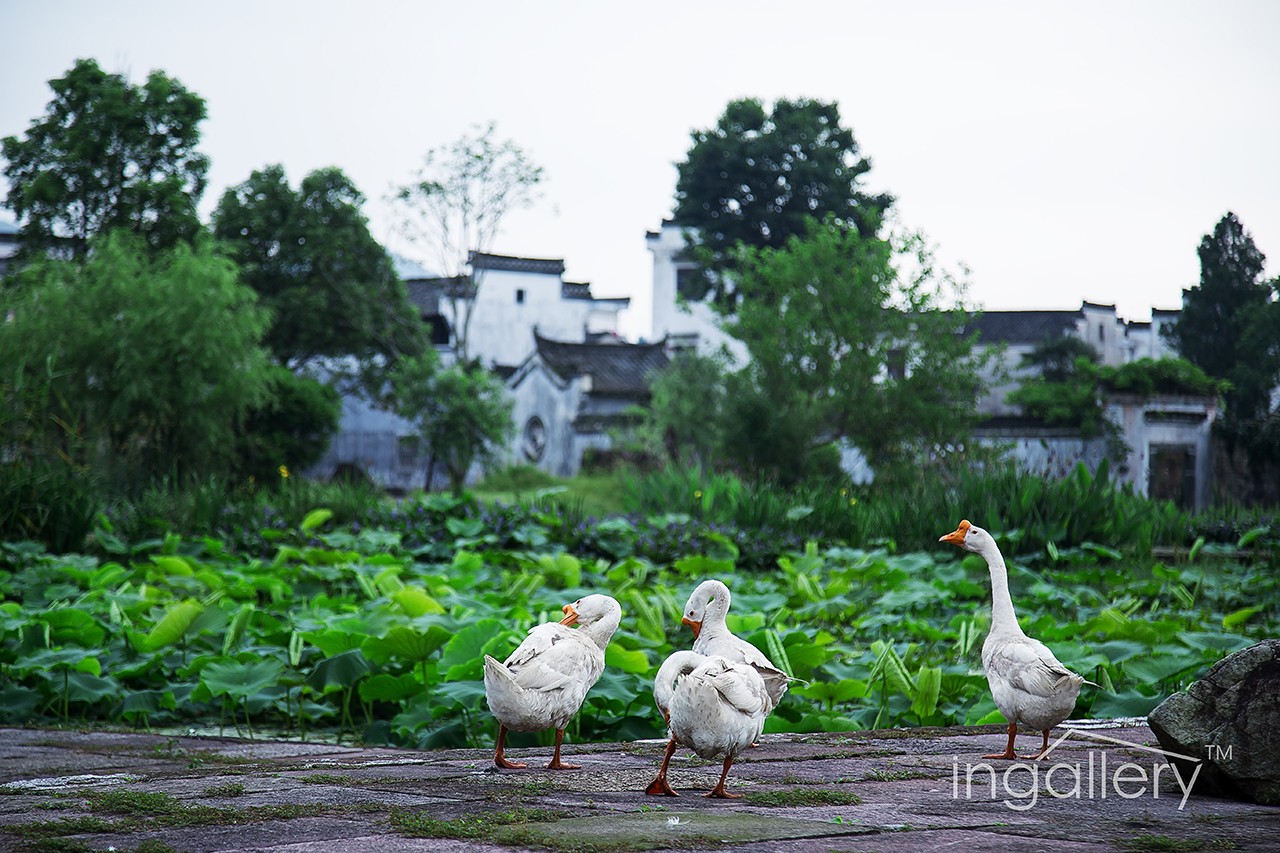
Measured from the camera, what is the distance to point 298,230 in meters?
22.6

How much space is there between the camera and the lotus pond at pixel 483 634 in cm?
372

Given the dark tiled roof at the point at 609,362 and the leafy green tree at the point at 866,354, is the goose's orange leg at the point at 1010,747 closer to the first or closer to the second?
the leafy green tree at the point at 866,354

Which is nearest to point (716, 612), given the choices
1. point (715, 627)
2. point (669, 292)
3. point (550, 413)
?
point (715, 627)

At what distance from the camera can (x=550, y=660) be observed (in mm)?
2744

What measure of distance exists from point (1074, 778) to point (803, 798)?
66cm

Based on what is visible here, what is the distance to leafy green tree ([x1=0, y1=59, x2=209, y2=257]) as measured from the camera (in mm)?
19703

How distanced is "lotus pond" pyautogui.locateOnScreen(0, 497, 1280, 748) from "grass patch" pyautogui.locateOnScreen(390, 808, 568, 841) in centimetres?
119

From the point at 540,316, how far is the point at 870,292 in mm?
15229

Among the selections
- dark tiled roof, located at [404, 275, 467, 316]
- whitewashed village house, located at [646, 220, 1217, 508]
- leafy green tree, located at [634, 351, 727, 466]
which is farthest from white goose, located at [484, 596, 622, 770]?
dark tiled roof, located at [404, 275, 467, 316]

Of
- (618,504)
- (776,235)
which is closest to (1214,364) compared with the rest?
(776,235)

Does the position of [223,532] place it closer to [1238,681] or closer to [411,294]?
[1238,681]

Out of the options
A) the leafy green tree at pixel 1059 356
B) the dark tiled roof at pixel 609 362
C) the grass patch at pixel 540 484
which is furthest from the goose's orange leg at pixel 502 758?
the leafy green tree at pixel 1059 356

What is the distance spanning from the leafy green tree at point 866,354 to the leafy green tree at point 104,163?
9856 millimetres

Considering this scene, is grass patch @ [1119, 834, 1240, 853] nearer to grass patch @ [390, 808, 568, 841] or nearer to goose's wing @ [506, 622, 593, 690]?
grass patch @ [390, 808, 568, 841]
